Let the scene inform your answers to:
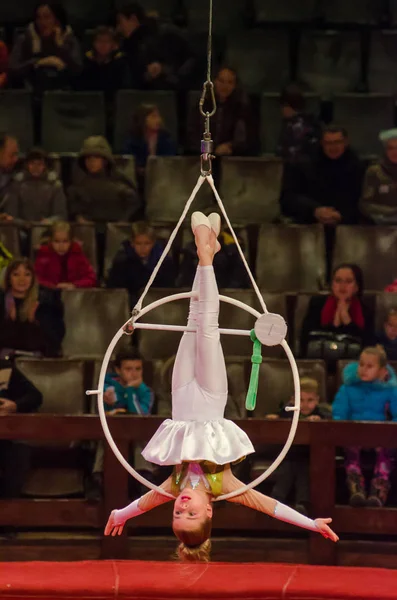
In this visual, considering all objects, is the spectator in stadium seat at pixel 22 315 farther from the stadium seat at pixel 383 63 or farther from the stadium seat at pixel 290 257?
the stadium seat at pixel 383 63

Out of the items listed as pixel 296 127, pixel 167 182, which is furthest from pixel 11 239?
pixel 296 127

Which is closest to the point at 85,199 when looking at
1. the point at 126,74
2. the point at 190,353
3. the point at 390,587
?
the point at 126,74

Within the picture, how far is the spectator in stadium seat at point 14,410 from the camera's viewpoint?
5.57 m

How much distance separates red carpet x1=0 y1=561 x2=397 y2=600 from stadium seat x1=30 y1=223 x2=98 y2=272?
2.72 metres

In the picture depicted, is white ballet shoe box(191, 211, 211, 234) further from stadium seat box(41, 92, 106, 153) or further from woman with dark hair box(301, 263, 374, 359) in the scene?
stadium seat box(41, 92, 106, 153)

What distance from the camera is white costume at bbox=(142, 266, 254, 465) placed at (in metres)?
4.06

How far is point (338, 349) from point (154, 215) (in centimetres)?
132

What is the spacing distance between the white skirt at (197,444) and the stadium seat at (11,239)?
253 cm

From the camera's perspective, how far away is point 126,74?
7043 millimetres

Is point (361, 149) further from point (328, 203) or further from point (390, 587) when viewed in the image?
point (390, 587)

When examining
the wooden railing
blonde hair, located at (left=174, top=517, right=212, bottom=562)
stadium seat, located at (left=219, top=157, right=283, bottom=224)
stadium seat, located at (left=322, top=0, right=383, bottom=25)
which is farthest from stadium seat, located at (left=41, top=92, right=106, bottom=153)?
blonde hair, located at (left=174, top=517, right=212, bottom=562)

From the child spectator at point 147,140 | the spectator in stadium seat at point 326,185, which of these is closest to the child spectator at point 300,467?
the spectator in stadium seat at point 326,185

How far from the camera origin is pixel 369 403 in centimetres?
548

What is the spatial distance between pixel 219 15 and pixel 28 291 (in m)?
2.24
